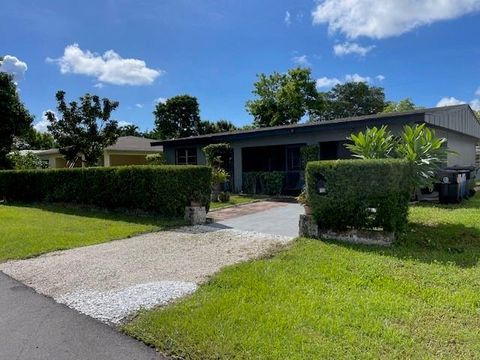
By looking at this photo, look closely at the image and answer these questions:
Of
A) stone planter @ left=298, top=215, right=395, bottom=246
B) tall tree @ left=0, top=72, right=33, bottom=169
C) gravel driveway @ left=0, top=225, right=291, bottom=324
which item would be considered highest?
tall tree @ left=0, top=72, right=33, bottom=169

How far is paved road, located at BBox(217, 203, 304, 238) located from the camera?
26.3 ft

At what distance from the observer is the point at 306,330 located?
10.4ft

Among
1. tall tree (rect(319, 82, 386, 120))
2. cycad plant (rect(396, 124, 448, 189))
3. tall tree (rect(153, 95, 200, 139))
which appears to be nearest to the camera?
cycad plant (rect(396, 124, 448, 189))

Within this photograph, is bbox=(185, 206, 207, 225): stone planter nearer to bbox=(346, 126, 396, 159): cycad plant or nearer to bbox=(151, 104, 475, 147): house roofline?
Answer: bbox=(346, 126, 396, 159): cycad plant

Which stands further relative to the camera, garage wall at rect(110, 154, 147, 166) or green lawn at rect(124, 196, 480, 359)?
garage wall at rect(110, 154, 147, 166)

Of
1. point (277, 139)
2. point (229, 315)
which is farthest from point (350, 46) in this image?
point (229, 315)

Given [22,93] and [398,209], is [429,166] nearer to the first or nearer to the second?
[398,209]

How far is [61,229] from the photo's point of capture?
8.88 m

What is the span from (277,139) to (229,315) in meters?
12.6

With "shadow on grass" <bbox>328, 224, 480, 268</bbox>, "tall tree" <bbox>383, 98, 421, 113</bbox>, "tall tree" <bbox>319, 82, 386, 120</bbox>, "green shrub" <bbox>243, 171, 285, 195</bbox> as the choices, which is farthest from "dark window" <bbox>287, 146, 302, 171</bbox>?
"tall tree" <bbox>319, 82, 386, 120</bbox>

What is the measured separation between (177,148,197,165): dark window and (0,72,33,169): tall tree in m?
11.5

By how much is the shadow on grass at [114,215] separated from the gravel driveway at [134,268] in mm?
1235

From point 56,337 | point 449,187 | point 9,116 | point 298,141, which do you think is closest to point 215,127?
point 9,116

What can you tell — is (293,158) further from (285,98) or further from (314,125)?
(285,98)
